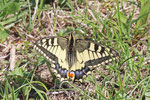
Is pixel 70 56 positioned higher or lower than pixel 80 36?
lower

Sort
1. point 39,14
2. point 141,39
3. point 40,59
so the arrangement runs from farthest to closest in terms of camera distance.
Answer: point 39,14, point 141,39, point 40,59

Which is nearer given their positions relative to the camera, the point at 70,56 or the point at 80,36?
the point at 70,56

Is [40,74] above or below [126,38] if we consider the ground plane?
below

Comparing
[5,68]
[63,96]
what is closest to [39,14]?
[5,68]

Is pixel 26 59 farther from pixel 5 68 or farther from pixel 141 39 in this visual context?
pixel 141 39
